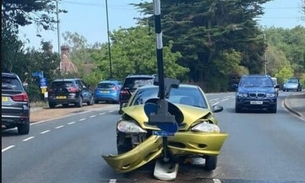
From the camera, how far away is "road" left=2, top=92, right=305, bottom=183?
10922 millimetres

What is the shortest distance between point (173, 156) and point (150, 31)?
193 feet

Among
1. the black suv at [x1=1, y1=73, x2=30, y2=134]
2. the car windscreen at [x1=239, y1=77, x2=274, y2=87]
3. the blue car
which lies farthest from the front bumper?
the blue car

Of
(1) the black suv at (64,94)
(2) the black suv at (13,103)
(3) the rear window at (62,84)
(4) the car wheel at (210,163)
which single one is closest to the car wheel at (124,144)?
(4) the car wheel at (210,163)

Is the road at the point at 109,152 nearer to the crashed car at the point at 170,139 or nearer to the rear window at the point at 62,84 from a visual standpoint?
the crashed car at the point at 170,139

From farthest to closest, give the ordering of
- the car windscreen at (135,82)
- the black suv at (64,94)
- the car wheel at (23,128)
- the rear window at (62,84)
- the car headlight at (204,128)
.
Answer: the rear window at (62,84), the black suv at (64,94), the car windscreen at (135,82), the car wheel at (23,128), the car headlight at (204,128)

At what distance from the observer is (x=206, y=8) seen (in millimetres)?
69938

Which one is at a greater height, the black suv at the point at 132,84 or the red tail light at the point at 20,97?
the red tail light at the point at 20,97

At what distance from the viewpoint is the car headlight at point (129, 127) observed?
1069 cm

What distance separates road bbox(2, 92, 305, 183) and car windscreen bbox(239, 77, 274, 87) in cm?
801

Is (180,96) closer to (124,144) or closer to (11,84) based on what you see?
(124,144)

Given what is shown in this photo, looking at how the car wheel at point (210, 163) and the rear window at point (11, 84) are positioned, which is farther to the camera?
the rear window at point (11, 84)

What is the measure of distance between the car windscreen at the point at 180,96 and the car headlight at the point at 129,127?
5.00 ft

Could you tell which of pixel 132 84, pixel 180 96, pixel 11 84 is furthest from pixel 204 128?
pixel 132 84

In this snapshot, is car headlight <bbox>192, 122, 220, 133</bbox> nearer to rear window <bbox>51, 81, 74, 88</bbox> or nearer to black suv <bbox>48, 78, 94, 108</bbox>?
black suv <bbox>48, 78, 94, 108</bbox>
